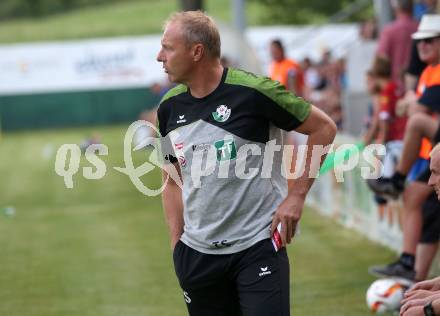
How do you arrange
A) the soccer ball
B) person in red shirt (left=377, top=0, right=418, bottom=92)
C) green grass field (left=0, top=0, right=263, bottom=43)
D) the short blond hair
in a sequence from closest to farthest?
1. the short blond hair
2. the soccer ball
3. person in red shirt (left=377, top=0, right=418, bottom=92)
4. green grass field (left=0, top=0, right=263, bottom=43)

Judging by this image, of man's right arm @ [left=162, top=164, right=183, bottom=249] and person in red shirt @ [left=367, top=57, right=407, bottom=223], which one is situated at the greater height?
man's right arm @ [left=162, top=164, right=183, bottom=249]

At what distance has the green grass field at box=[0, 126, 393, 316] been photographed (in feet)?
29.6

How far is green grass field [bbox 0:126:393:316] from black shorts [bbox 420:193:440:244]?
2.52ft

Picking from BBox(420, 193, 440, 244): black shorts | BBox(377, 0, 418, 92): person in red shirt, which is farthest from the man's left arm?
BBox(377, 0, 418, 92): person in red shirt

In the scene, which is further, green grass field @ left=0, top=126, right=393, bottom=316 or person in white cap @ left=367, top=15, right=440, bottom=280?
green grass field @ left=0, top=126, right=393, bottom=316

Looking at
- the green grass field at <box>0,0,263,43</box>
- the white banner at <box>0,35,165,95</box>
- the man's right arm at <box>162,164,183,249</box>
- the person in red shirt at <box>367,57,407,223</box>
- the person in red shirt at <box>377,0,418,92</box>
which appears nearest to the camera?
the man's right arm at <box>162,164,183,249</box>

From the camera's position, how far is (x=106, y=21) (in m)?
51.2

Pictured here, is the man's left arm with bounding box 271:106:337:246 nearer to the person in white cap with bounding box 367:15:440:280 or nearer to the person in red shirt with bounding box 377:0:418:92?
the person in white cap with bounding box 367:15:440:280

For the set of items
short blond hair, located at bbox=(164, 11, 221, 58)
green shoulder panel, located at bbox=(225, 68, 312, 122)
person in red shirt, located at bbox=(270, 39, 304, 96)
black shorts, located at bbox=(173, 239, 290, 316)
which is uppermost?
short blond hair, located at bbox=(164, 11, 221, 58)

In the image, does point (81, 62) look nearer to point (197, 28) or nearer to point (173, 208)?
point (173, 208)

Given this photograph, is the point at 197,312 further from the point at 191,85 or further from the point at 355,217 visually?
the point at 355,217

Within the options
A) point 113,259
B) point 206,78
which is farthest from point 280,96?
point 113,259

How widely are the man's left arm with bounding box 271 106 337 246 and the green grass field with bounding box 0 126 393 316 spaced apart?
333cm

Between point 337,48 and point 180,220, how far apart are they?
28147mm
